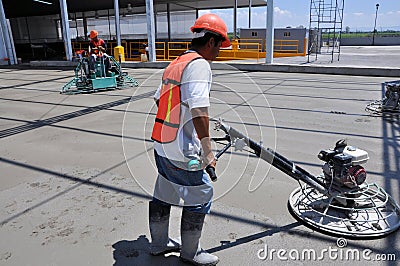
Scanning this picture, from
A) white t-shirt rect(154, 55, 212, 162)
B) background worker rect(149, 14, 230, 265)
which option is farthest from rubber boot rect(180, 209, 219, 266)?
white t-shirt rect(154, 55, 212, 162)

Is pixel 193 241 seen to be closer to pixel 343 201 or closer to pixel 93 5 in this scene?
pixel 343 201

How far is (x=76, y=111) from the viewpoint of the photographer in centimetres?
721

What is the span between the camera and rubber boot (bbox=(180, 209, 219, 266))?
2.13m

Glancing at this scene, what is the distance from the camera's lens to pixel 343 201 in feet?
9.08

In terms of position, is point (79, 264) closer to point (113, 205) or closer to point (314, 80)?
point (113, 205)

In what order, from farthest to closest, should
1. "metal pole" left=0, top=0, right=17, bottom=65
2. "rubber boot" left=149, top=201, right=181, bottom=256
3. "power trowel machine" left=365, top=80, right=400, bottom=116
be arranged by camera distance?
"metal pole" left=0, top=0, right=17, bottom=65, "power trowel machine" left=365, top=80, right=400, bottom=116, "rubber boot" left=149, top=201, right=181, bottom=256

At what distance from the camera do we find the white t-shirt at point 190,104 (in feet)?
6.00

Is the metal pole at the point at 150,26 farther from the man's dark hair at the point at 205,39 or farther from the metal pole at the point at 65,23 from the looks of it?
the man's dark hair at the point at 205,39

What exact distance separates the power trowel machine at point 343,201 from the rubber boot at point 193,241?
668 millimetres

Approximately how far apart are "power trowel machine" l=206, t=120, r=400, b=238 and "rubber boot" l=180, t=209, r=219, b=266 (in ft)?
2.19

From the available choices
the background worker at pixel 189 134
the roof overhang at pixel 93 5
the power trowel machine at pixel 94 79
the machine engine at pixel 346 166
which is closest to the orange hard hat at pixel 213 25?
the background worker at pixel 189 134

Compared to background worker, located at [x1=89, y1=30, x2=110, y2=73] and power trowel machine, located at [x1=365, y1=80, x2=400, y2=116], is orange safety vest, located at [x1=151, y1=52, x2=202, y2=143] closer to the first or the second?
power trowel machine, located at [x1=365, y1=80, x2=400, y2=116]

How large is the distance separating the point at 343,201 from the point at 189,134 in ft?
5.38

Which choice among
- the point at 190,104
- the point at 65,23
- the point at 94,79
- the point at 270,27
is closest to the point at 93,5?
the point at 65,23
